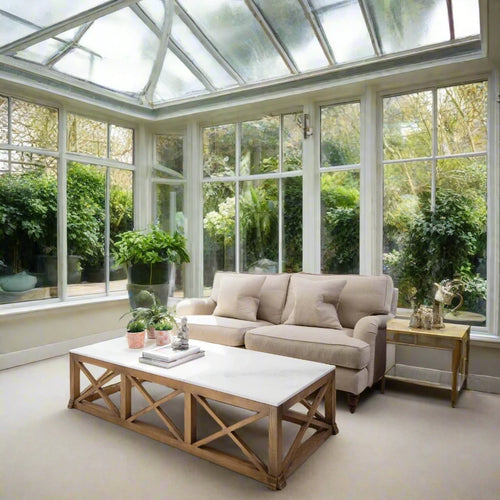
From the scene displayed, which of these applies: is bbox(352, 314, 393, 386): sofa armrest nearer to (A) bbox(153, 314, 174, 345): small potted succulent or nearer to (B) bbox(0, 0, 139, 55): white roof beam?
(A) bbox(153, 314, 174, 345): small potted succulent

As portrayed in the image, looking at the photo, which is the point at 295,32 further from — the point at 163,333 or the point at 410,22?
the point at 163,333

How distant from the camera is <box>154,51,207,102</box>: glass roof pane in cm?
470

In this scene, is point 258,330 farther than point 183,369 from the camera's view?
Yes

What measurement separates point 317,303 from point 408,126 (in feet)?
6.28

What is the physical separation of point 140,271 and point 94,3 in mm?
2636

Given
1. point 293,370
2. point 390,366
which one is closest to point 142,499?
point 293,370

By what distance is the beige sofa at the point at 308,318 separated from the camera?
3.12 meters

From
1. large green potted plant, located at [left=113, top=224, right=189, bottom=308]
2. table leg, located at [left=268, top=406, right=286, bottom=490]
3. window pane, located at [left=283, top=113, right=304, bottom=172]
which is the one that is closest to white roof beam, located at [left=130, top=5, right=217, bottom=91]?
window pane, located at [left=283, top=113, right=304, bottom=172]

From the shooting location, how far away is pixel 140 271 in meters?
4.89

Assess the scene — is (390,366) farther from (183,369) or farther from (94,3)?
(94,3)

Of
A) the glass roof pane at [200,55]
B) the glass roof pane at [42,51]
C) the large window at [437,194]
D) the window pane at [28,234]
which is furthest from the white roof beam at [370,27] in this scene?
the window pane at [28,234]

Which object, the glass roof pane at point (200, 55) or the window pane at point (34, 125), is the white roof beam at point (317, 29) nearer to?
the glass roof pane at point (200, 55)

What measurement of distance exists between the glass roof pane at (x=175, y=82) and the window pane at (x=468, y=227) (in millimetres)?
2793

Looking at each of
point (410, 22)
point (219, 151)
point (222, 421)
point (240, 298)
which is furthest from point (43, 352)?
Result: point (410, 22)
